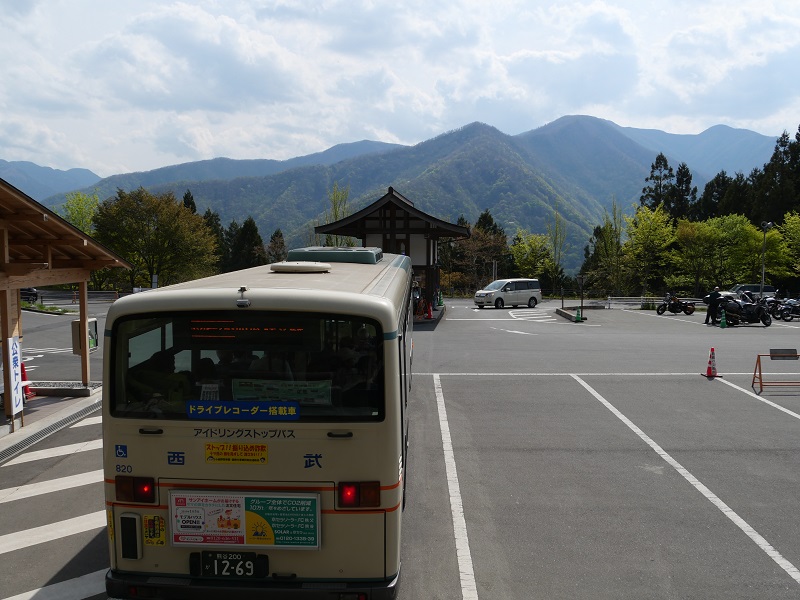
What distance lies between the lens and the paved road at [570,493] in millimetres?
6047

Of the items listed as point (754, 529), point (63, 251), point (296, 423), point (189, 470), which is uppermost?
point (63, 251)

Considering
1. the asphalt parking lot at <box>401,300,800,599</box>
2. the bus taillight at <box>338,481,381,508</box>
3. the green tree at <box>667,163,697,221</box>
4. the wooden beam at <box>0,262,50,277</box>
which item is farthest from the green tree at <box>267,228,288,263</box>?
the bus taillight at <box>338,481,381,508</box>

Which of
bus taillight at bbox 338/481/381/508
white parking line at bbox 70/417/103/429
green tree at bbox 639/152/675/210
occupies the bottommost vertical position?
white parking line at bbox 70/417/103/429

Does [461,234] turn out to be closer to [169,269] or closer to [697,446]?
[697,446]

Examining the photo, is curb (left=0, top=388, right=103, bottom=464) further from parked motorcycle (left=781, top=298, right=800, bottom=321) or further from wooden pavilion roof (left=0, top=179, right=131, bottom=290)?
parked motorcycle (left=781, top=298, right=800, bottom=321)

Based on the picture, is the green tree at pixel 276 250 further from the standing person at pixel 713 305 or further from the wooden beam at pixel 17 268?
the wooden beam at pixel 17 268

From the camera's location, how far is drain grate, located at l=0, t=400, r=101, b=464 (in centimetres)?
958

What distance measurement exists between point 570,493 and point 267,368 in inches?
199

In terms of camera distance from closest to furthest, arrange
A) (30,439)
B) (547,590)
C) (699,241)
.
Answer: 1. (547,590)
2. (30,439)
3. (699,241)

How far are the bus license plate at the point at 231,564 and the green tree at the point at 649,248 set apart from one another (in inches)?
2079

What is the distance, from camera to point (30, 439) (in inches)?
405

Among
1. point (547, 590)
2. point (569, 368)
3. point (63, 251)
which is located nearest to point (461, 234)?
point (569, 368)

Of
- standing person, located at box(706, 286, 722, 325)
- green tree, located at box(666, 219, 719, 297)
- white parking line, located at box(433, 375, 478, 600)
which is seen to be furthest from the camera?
green tree, located at box(666, 219, 719, 297)

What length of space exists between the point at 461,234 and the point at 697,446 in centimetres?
2410
